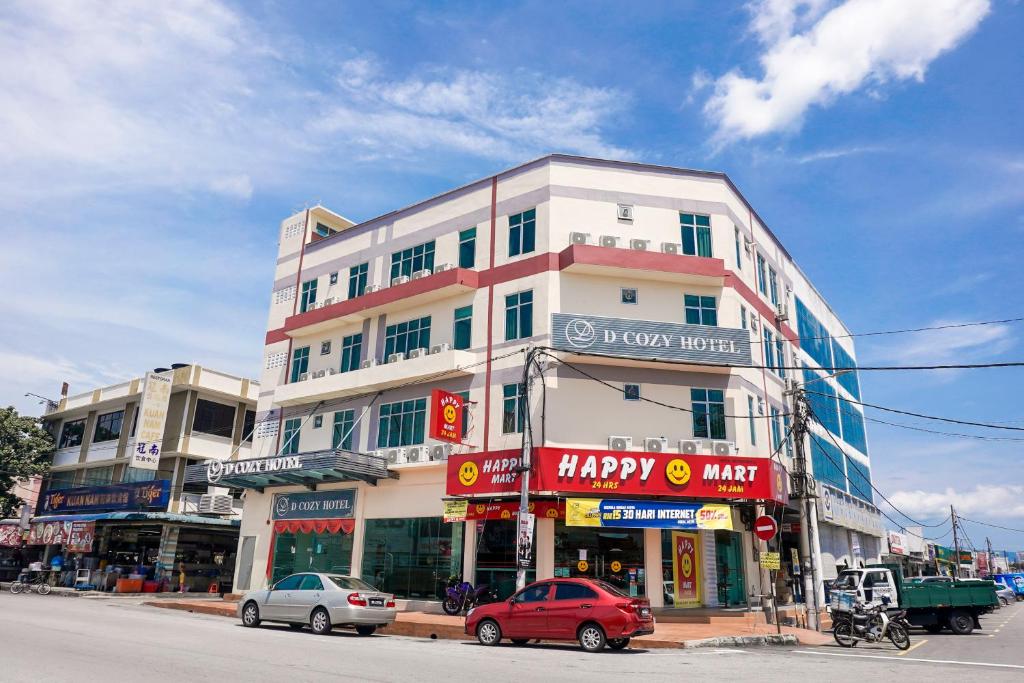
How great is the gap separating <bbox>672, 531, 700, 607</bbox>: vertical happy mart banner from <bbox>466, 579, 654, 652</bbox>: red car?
8857 millimetres

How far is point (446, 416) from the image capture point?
990 inches

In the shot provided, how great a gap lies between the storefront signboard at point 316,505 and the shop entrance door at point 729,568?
14.2 meters

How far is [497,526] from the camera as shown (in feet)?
82.3

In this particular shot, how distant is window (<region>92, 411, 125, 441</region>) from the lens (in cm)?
4506

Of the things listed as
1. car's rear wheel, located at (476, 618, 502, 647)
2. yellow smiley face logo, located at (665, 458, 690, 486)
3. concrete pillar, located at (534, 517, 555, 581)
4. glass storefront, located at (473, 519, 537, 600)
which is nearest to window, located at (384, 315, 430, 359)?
glass storefront, located at (473, 519, 537, 600)

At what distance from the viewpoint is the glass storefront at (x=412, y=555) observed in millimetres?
26062

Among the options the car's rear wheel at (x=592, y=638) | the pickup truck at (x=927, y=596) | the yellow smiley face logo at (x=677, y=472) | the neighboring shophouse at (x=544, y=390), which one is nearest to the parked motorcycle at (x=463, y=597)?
the neighboring shophouse at (x=544, y=390)

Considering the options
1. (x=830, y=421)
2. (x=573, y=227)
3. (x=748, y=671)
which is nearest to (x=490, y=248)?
(x=573, y=227)

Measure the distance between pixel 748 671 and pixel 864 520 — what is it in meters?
34.6

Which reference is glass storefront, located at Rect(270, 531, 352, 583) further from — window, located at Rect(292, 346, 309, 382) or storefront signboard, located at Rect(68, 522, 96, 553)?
storefront signboard, located at Rect(68, 522, 96, 553)

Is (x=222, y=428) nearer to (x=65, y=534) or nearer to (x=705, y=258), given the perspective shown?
(x=65, y=534)

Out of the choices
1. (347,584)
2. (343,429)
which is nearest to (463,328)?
(343,429)

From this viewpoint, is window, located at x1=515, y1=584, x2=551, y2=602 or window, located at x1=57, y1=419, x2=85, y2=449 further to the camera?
window, located at x1=57, y1=419, x2=85, y2=449

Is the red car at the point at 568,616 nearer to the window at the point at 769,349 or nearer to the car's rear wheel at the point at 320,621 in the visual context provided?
the car's rear wheel at the point at 320,621
